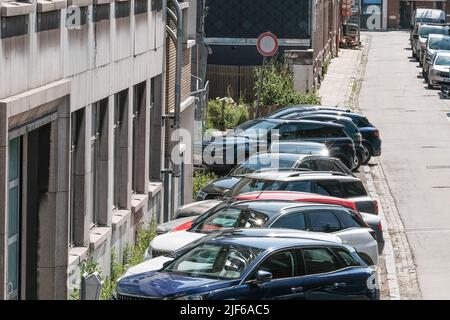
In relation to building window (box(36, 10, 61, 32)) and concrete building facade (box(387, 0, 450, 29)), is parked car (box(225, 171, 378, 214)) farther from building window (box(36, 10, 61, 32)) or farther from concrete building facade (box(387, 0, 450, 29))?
concrete building facade (box(387, 0, 450, 29))

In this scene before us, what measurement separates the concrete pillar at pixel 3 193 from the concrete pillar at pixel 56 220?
7.18 feet

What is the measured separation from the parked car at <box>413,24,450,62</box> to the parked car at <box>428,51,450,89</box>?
10.1m

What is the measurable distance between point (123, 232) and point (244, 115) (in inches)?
819

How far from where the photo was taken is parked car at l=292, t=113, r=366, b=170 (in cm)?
3322

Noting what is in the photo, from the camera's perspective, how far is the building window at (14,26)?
520 inches

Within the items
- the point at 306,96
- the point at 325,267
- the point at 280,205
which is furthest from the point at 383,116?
the point at 325,267

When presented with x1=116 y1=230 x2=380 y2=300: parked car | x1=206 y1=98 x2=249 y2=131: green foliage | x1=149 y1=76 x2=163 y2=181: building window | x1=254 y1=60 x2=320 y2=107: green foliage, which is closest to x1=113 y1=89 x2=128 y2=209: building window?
x1=149 y1=76 x2=163 y2=181: building window

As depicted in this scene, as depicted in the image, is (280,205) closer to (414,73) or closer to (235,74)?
(235,74)

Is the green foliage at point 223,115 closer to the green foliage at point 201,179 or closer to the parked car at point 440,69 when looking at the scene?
the green foliage at point 201,179

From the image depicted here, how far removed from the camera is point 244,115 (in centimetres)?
4069

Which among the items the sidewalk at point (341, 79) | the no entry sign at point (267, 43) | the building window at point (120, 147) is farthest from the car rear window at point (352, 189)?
the sidewalk at point (341, 79)

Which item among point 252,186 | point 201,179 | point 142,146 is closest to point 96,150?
point 142,146

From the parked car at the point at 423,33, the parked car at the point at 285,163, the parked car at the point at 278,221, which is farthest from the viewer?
the parked car at the point at 423,33

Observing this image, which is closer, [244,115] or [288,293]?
[288,293]
